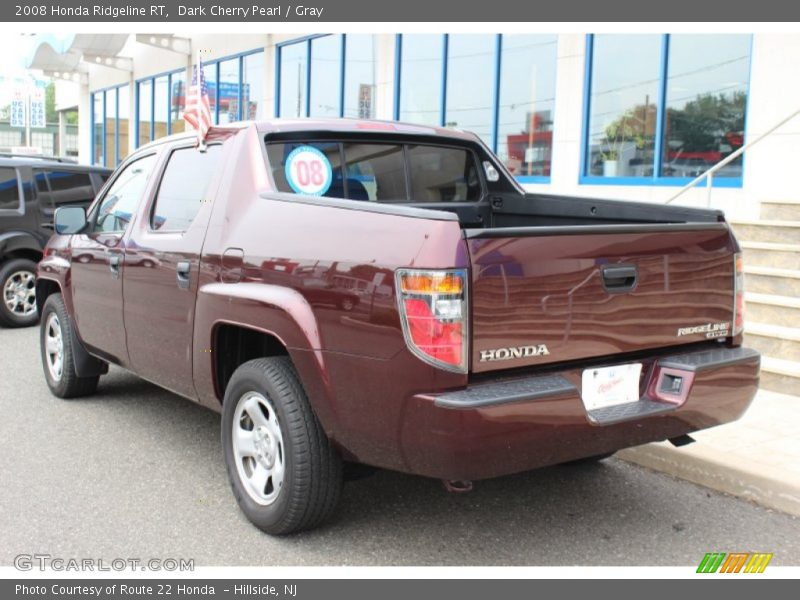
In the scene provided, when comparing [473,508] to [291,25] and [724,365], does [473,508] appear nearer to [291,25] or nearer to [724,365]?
[724,365]

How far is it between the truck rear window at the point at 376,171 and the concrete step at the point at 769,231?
414 centimetres

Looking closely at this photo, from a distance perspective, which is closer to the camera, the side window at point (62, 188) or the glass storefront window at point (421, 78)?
the side window at point (62, 188)

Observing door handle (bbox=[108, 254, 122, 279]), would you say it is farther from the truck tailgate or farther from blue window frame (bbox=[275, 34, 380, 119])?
blue window frame (bbox=[275, 34, 380, 119])

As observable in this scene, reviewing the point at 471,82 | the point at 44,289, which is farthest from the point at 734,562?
the point at 471,82

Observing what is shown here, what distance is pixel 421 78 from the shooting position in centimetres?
1414

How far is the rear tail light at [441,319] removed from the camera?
2943 millimetres

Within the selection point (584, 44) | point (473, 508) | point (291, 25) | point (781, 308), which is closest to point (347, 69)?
point (291, 25)

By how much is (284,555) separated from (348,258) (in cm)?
133

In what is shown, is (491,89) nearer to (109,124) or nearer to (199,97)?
(199,97)

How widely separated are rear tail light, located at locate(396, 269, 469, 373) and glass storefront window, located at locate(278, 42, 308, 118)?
14.7 m

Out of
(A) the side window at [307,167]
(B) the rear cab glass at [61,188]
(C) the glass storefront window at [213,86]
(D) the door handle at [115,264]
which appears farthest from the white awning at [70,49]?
(A) the side window at [307,167]

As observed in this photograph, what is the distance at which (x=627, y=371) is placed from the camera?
3373 millimetres

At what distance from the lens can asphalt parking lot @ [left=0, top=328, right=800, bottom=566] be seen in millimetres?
3543
